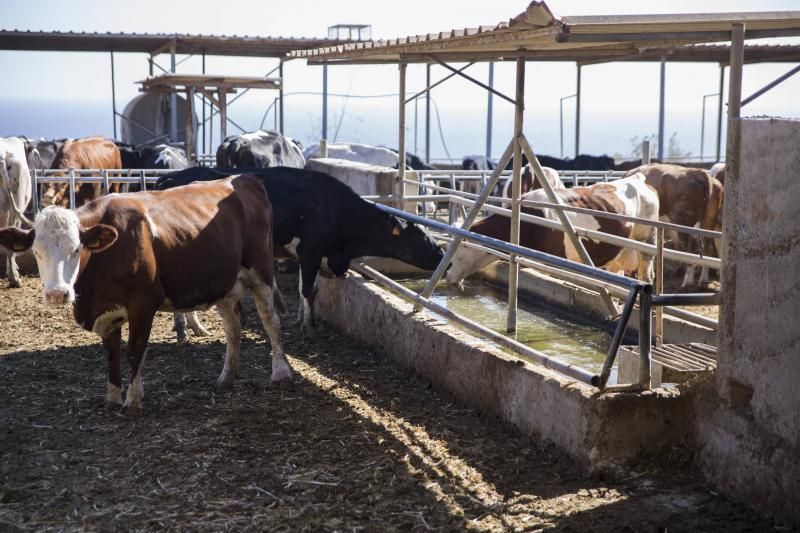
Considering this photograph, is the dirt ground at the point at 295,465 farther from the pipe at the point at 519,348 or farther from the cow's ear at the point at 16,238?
the cow's ear at the point at 16,238

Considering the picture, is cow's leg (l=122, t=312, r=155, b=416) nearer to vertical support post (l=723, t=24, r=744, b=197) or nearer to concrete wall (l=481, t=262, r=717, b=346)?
vertical support post (l=723, t=24, r=744, b=197)

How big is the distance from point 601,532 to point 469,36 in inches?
134

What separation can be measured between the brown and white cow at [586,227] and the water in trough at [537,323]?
340mm

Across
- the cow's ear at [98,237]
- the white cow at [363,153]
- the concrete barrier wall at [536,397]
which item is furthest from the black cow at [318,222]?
the white cow at [363,153]

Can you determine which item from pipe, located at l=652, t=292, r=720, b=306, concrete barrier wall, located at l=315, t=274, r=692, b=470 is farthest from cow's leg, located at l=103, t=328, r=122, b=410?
pipe, located at l=652, t=292, r=720, b=306

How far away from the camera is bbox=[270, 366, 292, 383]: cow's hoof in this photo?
738 centimetres

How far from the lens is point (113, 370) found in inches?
261

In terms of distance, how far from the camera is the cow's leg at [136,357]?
255 inches

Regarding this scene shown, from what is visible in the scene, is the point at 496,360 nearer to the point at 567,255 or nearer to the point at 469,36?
the point at 469,36

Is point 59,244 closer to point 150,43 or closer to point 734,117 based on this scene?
point 734,117

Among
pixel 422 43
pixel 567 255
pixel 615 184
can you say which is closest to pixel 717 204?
pixel 615 184

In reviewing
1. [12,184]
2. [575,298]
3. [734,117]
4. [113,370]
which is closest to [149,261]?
[113,370]

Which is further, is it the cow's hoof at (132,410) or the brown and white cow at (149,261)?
the cow's hoof at (132,410)

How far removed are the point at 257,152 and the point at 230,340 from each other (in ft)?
28.8
